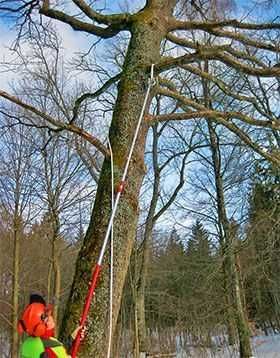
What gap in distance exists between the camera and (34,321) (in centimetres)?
171

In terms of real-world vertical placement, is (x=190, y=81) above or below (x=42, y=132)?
above

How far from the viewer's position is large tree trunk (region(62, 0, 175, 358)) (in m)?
2.20

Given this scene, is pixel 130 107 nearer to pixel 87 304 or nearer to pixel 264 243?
pixel 87 304

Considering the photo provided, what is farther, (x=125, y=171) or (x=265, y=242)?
(x=265, y=242)

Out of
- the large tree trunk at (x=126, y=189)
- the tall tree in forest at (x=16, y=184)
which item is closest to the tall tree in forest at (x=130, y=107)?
the large tree trunk at (x=126, y=189)

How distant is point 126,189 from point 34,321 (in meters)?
1.03

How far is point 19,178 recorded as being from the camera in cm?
1323

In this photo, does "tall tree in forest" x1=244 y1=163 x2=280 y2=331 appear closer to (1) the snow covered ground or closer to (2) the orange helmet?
(1) the snow covered ground

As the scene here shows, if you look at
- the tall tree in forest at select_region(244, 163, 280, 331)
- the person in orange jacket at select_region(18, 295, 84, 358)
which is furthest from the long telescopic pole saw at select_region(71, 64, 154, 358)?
the tall tree in forest at select_region(244, 163, 280, 331)

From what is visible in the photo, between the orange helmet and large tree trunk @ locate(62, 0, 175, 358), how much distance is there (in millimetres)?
442

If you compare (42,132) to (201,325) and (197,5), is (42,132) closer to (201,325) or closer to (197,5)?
(201,325)

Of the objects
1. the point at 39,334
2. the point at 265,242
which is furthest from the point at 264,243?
the point at 39,334

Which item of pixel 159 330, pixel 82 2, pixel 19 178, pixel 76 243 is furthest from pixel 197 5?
pixel 159 330

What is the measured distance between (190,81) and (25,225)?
6.86 m
